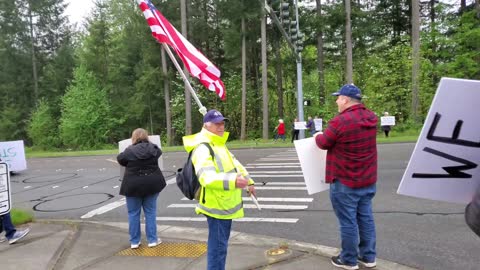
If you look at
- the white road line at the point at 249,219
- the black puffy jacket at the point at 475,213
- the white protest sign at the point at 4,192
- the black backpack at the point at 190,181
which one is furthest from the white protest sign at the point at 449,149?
the white protest sign at the point at 4,192

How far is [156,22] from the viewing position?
21.7 feet

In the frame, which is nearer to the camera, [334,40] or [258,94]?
[334,40]

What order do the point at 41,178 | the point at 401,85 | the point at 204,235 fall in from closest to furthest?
the point at 204,235, the point at 41,178, the point at 401,85

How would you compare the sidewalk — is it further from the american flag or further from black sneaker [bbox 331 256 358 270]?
the american flag

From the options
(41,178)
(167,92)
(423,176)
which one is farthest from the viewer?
(167,92)

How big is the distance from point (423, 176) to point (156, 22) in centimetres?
525

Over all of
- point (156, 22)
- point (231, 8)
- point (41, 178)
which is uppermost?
point (231, 8)

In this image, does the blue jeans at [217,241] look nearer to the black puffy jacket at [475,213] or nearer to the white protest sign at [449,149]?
the white protest sign at [449,149]

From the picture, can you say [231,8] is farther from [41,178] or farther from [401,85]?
[41,178]

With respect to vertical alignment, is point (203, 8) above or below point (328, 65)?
above

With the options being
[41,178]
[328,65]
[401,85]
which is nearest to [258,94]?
[328,65]

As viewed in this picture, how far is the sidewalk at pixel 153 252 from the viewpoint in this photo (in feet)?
16.0

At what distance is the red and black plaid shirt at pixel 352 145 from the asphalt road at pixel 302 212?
1.47m

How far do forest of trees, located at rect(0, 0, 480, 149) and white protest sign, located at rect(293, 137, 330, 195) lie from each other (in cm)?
2328
